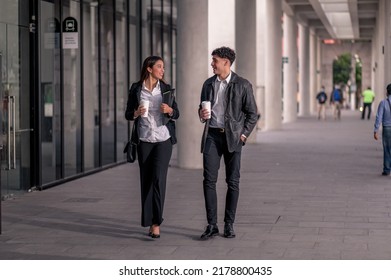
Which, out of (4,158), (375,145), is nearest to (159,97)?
(4,158)

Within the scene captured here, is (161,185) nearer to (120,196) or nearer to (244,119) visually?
(244,119)

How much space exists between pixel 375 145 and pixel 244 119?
1774 centimetres

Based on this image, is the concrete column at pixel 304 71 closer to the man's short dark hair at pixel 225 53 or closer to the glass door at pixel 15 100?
the glass door at pixel 15 100

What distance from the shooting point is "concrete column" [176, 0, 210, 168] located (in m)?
19.1

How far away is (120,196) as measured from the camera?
14758mm

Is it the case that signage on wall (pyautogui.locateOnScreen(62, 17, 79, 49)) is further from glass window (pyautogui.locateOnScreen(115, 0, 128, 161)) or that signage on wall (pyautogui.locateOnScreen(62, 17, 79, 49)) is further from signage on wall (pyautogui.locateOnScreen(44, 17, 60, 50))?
glass window (pyautogui.locateOnScreen(115, 0, 128, 161))

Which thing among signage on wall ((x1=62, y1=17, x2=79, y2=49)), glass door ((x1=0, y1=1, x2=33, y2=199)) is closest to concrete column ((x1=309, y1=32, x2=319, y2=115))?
signage on wall ((x1=62, y1=17, x2=79, y2=49))

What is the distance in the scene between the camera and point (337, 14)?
5366 centimetres

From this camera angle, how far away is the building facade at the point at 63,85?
48.1 ft

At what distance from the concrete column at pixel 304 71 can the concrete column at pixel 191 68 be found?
129ft

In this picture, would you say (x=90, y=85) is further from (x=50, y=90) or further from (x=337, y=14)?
(x=337, y=14)

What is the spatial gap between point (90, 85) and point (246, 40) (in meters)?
10.7

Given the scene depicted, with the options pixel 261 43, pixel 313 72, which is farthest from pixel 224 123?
pixel 313 72

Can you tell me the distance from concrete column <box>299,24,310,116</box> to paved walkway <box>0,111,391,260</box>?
38.5m
